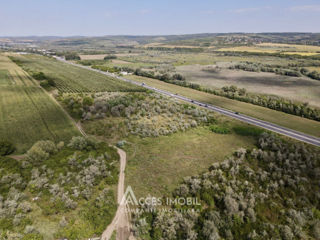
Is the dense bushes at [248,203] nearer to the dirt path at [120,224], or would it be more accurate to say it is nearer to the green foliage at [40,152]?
the dirt path at [120,224]

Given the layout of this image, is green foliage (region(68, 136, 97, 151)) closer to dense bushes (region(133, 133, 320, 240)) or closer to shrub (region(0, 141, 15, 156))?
shrub (region(0, 141, 15, 156))

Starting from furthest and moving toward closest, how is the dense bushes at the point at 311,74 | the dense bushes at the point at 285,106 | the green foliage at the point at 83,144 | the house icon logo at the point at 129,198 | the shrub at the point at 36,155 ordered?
the dense bushes at the point at 311,74
the dense bushes at the point at 285,106
the green foliage at the point at 83,144
the shrub at the point at 36,155
the house icon logo at the point at 129,198

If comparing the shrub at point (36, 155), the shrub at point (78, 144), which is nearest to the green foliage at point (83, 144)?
the shrub at point (78, 144)

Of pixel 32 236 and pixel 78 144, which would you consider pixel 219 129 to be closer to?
pixel 78 144

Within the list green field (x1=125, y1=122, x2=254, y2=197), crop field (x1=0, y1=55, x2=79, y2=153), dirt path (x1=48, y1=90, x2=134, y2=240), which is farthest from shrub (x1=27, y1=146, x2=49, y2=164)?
green field (x1=125, y1=122, x2=254, y2=197)

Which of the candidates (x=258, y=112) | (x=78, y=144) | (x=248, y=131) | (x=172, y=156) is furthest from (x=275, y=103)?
(x=78, y=144)

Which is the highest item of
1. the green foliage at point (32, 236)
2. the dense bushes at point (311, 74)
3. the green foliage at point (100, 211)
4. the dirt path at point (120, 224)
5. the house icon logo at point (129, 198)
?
the dense bushes at point (311, 74)
